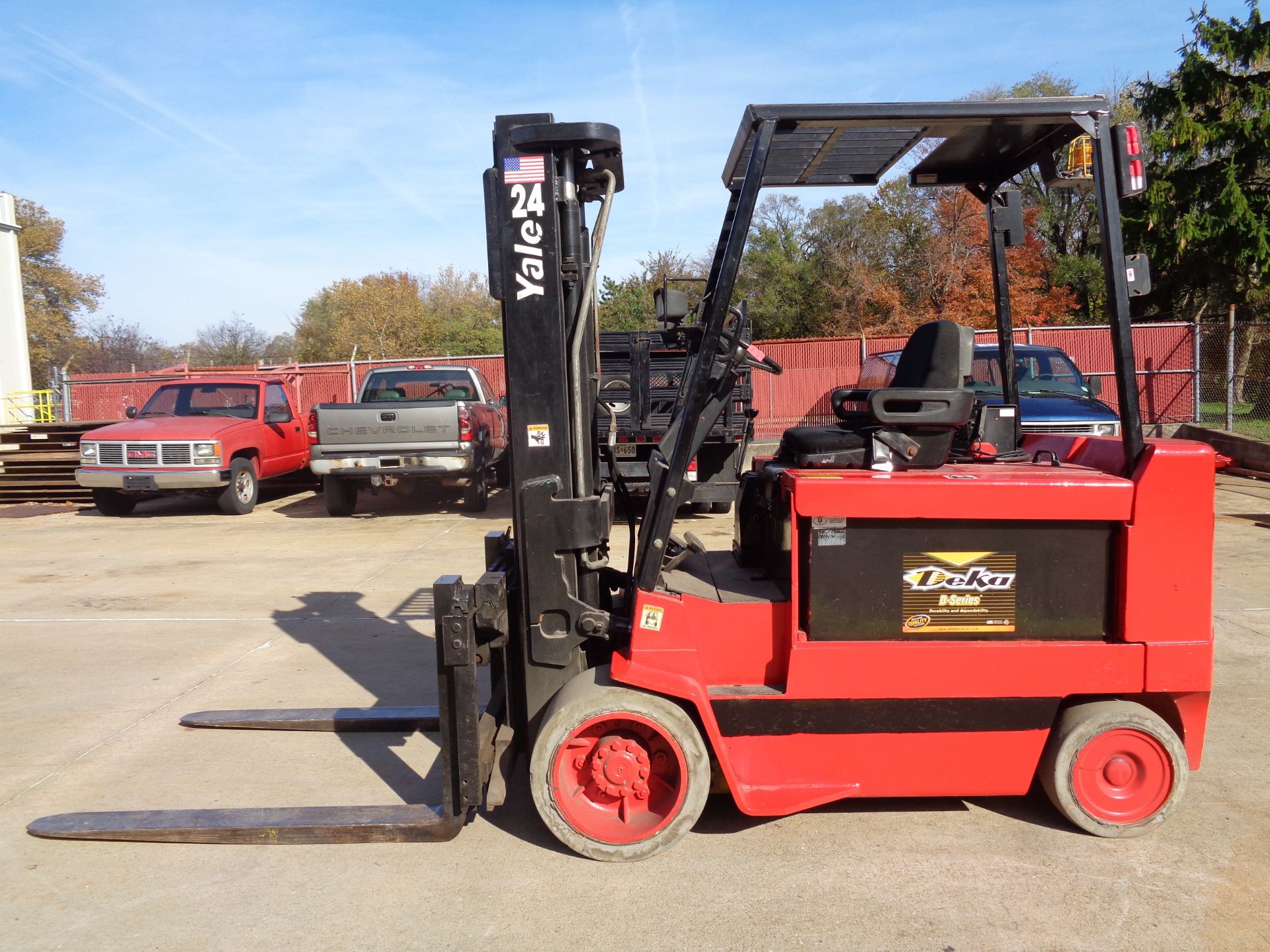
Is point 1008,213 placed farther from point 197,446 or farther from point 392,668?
point 197,446

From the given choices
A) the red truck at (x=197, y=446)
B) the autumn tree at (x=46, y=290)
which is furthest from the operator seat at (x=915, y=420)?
the autumn tree at (x=46, y=290)

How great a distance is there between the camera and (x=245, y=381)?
14.0 metres

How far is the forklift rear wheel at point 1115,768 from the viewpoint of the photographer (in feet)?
11.5

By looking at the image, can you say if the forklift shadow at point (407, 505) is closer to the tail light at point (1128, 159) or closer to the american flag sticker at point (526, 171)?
the american flag sticker at point (526, 171)

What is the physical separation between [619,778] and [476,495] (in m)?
9.20

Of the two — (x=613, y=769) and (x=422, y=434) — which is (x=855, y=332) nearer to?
(x=422, y=434)

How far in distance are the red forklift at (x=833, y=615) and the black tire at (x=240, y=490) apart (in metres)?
9.55

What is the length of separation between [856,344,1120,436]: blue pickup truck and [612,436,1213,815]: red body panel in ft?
19.8

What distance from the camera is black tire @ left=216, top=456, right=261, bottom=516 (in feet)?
41.8

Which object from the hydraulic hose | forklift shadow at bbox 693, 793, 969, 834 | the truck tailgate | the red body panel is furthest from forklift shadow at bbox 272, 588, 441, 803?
the truck tailgate

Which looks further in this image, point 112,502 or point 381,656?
point 112,502

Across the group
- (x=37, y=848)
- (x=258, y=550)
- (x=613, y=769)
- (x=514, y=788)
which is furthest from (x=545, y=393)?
(x=258, y=550)

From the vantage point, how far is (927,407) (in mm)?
3602

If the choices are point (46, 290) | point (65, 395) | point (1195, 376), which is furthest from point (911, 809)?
point (46, 290)
